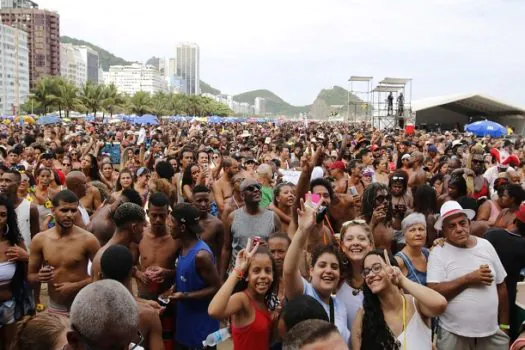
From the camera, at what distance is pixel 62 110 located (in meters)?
63.8

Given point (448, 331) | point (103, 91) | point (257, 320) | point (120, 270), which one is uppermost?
point (103, 91)

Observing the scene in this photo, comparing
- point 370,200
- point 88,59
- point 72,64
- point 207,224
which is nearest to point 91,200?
point 207,224

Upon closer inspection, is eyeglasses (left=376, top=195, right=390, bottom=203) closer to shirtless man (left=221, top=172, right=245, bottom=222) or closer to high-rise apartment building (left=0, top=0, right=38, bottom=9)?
shirtless man (left=221, top=172, right=245, bottom=222)

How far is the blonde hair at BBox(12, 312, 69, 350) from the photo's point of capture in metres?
2.29

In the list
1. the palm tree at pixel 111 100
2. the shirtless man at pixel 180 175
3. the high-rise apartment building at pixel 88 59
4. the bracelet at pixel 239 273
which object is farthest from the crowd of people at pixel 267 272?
the high-rise apartment building at pixel 88 59

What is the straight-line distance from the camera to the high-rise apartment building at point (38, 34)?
Result: 138125 millimetres

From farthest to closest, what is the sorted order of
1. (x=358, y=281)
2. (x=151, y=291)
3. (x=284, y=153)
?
1. (x=284, y=153)
2. (x=151, y=291)
3. (x=358, y=281)

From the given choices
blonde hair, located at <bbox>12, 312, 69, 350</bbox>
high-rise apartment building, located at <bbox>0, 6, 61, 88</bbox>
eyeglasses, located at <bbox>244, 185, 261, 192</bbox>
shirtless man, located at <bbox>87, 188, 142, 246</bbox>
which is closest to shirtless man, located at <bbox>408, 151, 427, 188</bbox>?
eyeglasses, located at <bbox>244, 185, 261, 192</bbox>

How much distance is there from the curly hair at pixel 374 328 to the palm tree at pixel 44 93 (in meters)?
59.8

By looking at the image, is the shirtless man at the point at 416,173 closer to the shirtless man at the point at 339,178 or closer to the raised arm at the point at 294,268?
the shirtless man at the point at 339,178

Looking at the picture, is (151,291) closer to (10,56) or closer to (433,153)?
(433,153)

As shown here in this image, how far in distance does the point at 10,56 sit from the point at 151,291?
5452 inches

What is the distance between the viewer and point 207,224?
18.0 feet

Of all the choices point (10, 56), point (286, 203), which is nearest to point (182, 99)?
point (10, 56)
